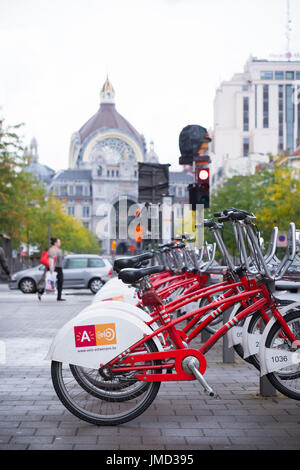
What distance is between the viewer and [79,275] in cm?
2994

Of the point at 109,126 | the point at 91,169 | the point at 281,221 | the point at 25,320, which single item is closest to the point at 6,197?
the point at 281,221

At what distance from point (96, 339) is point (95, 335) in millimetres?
29

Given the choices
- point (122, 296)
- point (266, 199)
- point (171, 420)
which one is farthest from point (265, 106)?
point (171, 420)

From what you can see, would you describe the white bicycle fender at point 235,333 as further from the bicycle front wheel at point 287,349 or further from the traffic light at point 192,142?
the traffic light at point 192,142

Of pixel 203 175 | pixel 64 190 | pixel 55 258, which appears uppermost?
pixel 64 190

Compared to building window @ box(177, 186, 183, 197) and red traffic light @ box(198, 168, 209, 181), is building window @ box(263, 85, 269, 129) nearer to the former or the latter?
red traffic light @ box(198, 168, 209, 181)

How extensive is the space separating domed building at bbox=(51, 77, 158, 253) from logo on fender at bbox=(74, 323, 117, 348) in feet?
503

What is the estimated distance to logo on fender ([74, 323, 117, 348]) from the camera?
5398 millimetres

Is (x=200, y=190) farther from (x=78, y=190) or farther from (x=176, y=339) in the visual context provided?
(x=78, y=190)

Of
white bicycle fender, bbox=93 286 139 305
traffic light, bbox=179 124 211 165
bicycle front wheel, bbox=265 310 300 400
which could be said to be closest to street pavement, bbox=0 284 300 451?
bicycle front wheel, bbox=265 310 300 400

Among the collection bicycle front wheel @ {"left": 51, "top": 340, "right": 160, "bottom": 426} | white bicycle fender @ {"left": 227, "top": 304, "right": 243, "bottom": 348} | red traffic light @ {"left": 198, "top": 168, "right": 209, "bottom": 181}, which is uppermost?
red traffic light @ {"left": 198, "top": 168, "right": 209, "bottom": 181}

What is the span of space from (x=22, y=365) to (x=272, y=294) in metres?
3.85

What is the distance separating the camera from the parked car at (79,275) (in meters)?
29.7

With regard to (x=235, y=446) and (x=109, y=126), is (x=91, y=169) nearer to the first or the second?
(x=109, y=126)
